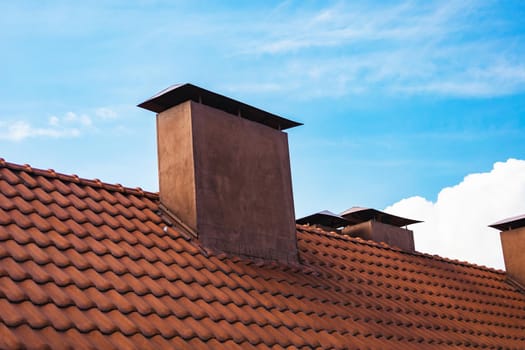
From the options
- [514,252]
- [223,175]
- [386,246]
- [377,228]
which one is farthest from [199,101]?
[514,252]

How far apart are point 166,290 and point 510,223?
35.3 ft

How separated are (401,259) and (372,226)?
1937 mm

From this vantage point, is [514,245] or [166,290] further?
[514,245]

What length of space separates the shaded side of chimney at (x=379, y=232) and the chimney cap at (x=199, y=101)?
4.67 metres

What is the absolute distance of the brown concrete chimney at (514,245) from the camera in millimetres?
15219

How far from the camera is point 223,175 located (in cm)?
958

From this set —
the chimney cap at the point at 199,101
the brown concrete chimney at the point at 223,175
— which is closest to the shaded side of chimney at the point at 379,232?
the brown concrete chimney at the point at 223,175

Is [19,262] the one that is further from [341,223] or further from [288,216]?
[341,223]

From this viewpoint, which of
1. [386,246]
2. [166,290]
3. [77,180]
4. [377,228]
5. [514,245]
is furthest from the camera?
[514,245]

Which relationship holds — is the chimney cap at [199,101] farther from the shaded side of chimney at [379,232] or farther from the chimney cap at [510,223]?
the chimney cap at [510,223]

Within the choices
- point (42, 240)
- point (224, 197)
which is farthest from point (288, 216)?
point (42, 240)

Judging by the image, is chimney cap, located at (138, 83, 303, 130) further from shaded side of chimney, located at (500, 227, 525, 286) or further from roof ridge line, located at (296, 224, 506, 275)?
shaded side of chimney, located at (500, 227, 525, 286)

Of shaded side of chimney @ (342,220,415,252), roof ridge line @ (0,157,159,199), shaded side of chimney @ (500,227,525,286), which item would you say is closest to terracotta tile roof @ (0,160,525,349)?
roof ridge line @ (0,157,159,199)

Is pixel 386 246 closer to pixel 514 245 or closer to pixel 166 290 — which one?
pixel 514 245
